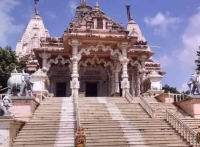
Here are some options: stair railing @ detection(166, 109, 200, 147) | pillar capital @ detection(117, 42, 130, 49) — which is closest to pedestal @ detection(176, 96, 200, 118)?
stair railing @ detection(166, 109, 200, 147)

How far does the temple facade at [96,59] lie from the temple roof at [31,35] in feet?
18.4

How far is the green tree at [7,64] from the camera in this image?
28045 millimetres

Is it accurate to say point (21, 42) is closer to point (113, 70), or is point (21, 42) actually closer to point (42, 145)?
point (113, 70)

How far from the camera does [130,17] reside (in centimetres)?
4859

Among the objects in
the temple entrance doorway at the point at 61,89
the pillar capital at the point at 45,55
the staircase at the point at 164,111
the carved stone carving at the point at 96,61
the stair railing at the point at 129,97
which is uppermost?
the pillar capital at the point at 45,55

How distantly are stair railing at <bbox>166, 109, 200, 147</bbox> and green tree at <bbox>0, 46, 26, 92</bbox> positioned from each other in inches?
666

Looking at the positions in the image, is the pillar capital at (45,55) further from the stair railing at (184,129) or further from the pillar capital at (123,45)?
the stair railing at (184,129)

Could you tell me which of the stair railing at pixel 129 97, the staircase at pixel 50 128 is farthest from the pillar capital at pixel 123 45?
the staircase at pixel 50 128

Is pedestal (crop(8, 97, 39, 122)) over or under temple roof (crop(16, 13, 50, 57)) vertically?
under

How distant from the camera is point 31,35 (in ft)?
143

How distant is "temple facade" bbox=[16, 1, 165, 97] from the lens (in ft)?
79.3

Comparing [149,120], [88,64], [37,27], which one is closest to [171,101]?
[149,120]

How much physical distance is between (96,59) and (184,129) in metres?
16.2

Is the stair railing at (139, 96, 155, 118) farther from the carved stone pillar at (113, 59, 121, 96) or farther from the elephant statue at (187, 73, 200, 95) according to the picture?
the carved stone pillar at (113, 59, 121, 96)
